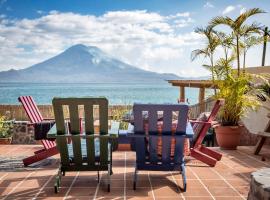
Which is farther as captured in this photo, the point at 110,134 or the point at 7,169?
the point at 7,169

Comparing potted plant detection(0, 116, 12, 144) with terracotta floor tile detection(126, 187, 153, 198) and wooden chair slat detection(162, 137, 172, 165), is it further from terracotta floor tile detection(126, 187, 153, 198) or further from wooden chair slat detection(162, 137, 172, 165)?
wooden chair slat detection(162, 137, 172, 165)

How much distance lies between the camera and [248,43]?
6.95 meters

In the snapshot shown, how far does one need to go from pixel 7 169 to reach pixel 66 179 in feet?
3.41

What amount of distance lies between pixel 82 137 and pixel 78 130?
0.33ft

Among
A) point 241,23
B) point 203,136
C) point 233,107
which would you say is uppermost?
point 241,23

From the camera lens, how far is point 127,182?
4.07 metres

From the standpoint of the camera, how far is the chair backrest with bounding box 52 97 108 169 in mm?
3674

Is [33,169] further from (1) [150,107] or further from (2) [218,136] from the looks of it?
(2) [218,136]

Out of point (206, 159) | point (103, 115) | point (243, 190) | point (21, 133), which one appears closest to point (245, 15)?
point (206, 159)

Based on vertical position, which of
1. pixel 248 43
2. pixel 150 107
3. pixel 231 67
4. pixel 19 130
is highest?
pixel 248 43

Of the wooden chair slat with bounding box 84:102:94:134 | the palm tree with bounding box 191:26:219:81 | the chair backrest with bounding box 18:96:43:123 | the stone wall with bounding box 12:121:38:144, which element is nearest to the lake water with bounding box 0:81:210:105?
the stone wall with bounding box 12:121:38:144

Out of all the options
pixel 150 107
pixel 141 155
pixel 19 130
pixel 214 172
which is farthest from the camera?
pixel 19 130

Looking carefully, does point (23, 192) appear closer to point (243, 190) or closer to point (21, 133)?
point (243, 190)

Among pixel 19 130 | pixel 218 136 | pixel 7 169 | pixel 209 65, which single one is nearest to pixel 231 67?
pixel 209 65
